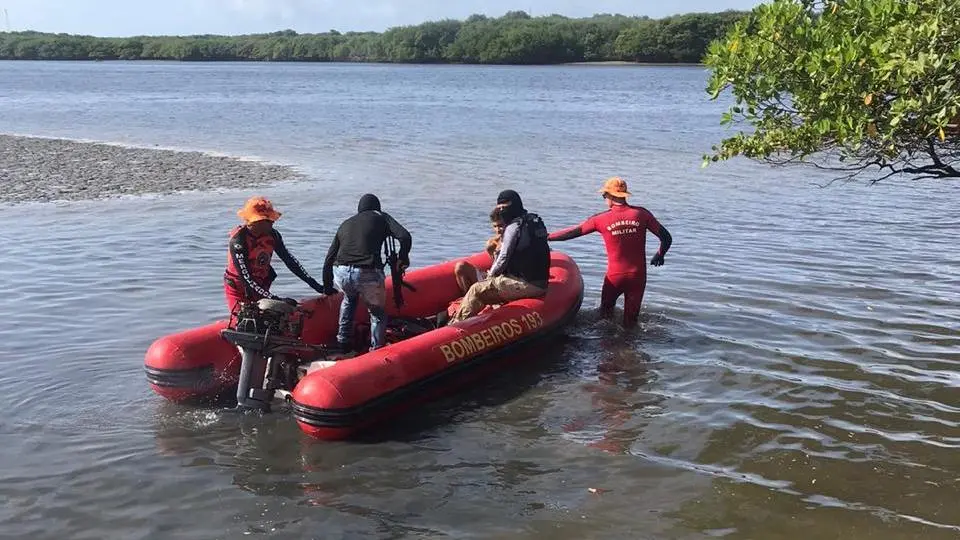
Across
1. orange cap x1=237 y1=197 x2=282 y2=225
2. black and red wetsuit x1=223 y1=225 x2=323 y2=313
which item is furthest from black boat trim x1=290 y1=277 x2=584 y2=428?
orange cap x1=237 y1=197 x2=282 y2=225

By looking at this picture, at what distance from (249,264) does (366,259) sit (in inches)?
37.5

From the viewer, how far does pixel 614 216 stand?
33.1 ft

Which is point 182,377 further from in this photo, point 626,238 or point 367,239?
point 626,238

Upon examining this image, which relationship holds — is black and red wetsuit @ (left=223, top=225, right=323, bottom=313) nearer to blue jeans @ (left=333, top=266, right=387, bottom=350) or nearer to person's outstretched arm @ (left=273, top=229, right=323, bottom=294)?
person's outstretched arm @ (left=273, top=229, right=323, bottom=294)

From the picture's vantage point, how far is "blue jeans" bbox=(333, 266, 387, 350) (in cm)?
823

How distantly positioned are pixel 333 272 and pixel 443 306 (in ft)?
5.73

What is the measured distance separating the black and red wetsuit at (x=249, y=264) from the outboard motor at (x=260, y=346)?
18 cm

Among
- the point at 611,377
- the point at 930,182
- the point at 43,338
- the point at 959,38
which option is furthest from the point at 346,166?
the point at 959,38

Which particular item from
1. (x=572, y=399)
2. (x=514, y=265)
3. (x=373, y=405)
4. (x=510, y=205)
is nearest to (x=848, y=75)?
(x=572, y=399)

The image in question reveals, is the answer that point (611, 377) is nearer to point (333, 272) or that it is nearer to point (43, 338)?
point (333, 272)

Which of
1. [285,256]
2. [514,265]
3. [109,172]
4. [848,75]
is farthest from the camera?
[109,172]

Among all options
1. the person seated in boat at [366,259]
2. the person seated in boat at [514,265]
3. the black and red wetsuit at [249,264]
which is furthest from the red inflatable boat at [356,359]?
the person seated in boat at [366,259]

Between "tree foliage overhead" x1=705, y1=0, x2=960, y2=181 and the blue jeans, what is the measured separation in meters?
3.13

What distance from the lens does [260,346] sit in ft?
24.7
